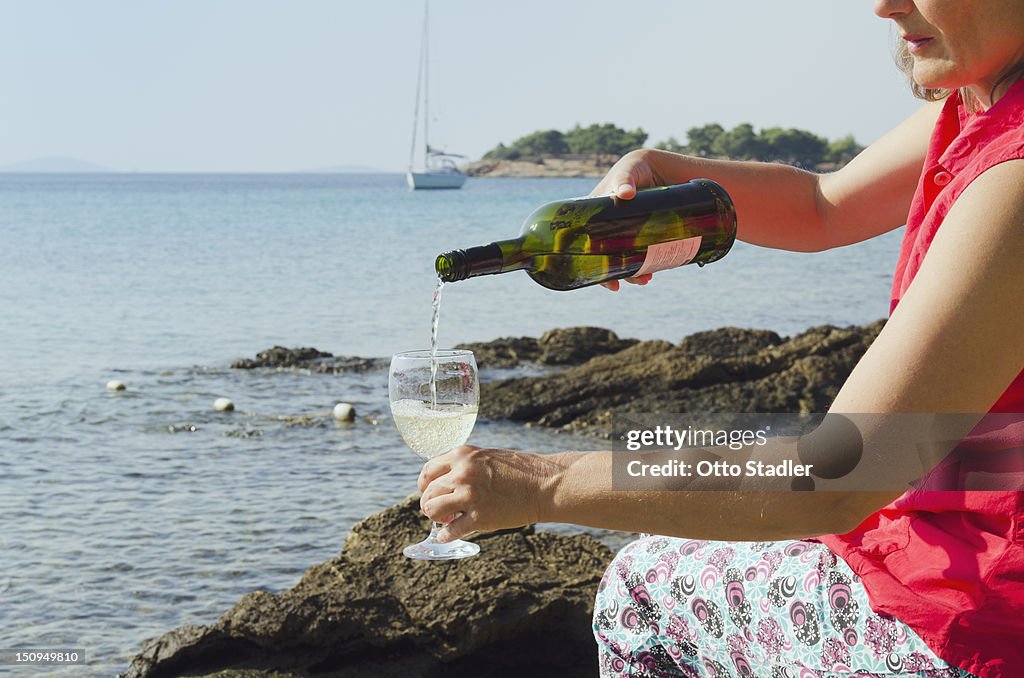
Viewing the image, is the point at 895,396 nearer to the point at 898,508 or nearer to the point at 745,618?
the point at 898,508

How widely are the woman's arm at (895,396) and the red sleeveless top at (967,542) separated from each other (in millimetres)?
153

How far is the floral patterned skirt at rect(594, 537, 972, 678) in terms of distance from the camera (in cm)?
215

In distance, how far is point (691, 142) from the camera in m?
86.9

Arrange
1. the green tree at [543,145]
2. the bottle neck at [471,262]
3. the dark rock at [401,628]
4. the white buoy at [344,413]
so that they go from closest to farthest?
the bottle neck at [471,262], the dark rock at [401,628], the white buoy at [344,413], the green tree at [543,145]

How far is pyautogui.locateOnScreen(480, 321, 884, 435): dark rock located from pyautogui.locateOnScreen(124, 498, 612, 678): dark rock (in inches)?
224

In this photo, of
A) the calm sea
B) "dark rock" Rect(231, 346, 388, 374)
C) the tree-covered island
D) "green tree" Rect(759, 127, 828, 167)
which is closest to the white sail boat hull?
the tree-covered island

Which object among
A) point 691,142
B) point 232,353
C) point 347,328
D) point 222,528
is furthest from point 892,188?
point 691,142

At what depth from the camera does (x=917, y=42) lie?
2064mm

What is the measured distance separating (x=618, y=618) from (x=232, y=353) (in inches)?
545

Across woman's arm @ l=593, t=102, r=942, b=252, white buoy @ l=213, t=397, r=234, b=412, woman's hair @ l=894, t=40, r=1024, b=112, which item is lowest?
white buoy @ l=213, t=397, r=234, b=412

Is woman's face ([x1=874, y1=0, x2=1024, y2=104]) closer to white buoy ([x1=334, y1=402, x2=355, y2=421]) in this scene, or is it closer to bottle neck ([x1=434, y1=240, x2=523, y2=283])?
bottle neck ([x1=434, y1=240, x2=523, y2=283])

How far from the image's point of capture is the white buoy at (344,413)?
35.0 ft

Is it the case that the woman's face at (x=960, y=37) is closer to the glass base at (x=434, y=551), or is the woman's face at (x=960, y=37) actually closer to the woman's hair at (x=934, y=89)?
the woman's hair at (x=934, y=89)

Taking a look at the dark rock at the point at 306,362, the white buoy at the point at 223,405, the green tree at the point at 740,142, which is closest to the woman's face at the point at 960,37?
the white buoy at the point at 223,405
